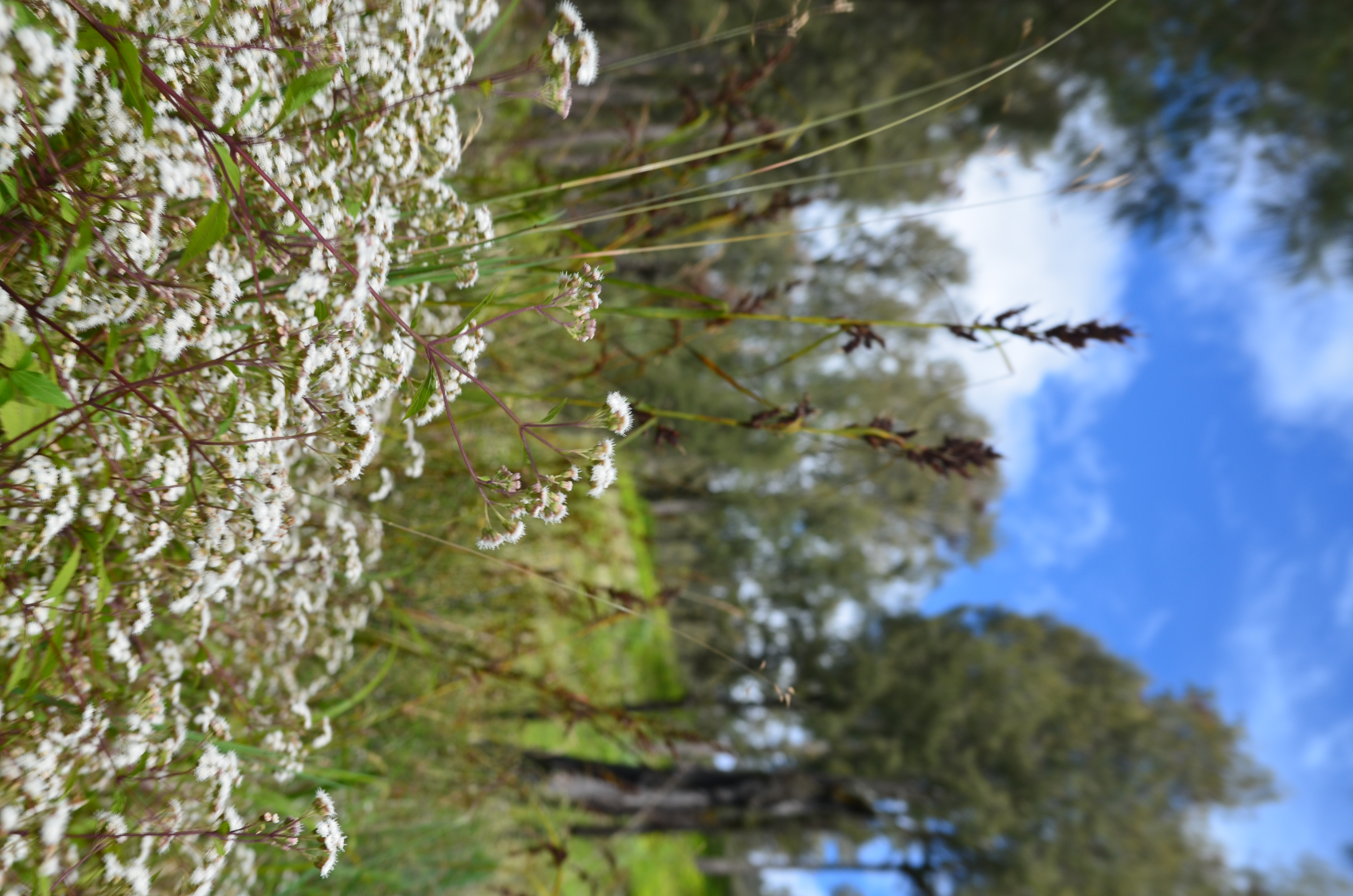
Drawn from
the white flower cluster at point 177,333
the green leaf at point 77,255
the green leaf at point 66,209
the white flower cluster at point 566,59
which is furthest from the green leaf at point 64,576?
the white flower cluster at point 566,59

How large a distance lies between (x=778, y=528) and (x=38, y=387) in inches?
488

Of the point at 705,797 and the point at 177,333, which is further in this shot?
the point at 705,797

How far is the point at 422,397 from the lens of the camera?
1.33m

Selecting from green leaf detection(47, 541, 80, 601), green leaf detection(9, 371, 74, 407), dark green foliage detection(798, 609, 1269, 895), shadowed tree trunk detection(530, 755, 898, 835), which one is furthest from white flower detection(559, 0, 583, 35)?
dark green foliage detection(798, 609, 1269, 895)

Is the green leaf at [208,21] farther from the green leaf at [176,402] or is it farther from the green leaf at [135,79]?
the green leaf at [176,402]

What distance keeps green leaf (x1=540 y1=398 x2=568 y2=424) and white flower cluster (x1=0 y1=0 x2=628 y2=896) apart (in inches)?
5.3

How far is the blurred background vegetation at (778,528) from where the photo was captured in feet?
9.57

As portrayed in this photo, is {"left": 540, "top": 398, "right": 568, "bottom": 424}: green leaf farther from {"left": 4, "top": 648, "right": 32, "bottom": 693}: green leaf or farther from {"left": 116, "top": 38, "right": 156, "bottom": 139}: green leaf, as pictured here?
{"left": 4, "top": 648, "right": 32, "bottom": 693}: green leaf

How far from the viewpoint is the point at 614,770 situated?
655cm

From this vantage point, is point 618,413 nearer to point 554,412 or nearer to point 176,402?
point 554,412

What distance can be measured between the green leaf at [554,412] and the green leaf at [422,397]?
0.23 m

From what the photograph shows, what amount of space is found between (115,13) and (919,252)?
473 inches

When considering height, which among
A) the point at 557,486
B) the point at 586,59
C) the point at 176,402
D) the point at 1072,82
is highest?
the point at 1072,82

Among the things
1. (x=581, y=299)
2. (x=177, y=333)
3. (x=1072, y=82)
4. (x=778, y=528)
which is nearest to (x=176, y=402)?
(x=177, y=333)
